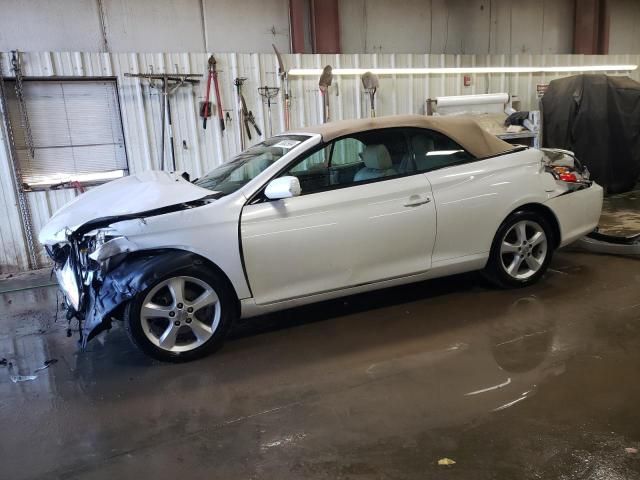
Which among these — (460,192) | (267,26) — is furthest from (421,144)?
(267,26)

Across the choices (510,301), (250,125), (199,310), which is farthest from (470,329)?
(250,125)

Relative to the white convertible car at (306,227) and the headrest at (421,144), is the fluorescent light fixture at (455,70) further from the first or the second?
the headrest at (421,144)

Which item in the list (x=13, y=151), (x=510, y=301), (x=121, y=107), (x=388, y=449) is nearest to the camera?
(x=388, y=449)

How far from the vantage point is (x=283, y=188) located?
3369 mm

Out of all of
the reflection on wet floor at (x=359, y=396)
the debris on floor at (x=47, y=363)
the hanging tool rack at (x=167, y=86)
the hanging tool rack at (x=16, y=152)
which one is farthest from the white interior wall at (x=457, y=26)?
the debris on floor at (x=47, y=363)

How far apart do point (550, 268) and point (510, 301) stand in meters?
1.11

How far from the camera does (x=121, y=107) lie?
649 cm

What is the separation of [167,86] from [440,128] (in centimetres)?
400

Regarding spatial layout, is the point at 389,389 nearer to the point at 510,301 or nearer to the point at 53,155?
the point at 510,301

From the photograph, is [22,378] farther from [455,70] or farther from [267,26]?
[455,70]

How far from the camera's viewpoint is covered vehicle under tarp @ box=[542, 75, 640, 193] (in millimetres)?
8375

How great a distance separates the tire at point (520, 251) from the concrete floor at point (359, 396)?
0.15 m

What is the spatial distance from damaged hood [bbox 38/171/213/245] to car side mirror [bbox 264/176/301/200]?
45 centimetres

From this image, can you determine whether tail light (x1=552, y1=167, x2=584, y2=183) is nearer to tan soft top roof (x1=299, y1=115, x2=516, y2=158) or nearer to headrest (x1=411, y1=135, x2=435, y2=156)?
tan soft top roof (x1=299, y1=115, x2=516, y2=158)
